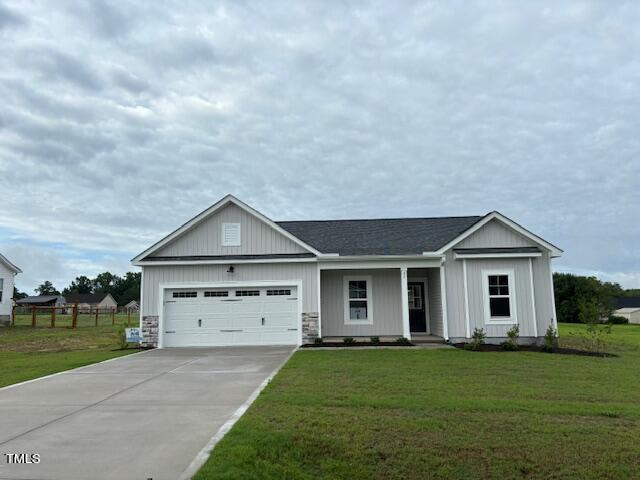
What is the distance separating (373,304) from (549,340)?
244 inches

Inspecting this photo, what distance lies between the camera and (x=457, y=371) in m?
10.9

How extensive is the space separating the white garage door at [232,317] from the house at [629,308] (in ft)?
166

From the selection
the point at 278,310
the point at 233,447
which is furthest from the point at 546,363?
the point at 233,447

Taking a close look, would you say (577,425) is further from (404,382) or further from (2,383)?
(2,383)

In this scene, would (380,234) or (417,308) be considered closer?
(417,308)

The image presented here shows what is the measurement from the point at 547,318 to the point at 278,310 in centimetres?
933

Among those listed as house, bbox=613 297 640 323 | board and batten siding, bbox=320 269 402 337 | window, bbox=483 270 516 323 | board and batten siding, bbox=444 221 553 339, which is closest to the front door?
board and batten siding, bbox=320 269 402 337

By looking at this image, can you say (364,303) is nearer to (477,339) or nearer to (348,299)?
(348,299)

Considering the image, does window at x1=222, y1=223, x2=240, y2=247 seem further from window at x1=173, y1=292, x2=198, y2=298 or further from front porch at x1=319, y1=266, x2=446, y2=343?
front porch at x1=319, y1=266, x2=446, y2=343

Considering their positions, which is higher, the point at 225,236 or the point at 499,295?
the point at 225,236

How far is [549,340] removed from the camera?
51.0ft

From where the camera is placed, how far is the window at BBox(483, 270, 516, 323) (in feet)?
54.9

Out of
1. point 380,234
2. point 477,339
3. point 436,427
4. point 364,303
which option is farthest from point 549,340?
point 436,427

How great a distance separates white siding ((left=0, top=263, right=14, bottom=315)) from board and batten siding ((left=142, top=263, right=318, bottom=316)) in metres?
20.0
